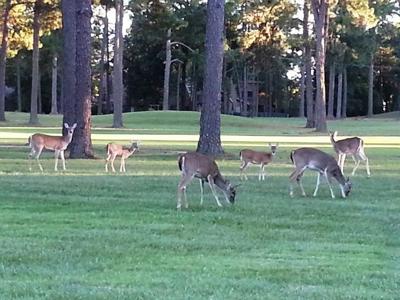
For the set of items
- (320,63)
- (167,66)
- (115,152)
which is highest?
(167,66)

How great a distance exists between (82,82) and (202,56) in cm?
5217

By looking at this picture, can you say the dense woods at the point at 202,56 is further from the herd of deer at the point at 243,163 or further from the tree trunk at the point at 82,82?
the herd of deer at the point at 243,163

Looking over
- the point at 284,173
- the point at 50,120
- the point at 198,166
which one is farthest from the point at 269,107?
the point at 198,166

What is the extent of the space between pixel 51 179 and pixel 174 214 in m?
5.80

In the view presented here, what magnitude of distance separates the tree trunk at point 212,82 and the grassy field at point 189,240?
6.30m

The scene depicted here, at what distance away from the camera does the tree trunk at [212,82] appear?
2630cm

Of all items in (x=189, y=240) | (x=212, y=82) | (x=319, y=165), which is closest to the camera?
(x=189, y=240)

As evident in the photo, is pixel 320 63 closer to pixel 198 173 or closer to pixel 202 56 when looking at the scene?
pixel 202 56

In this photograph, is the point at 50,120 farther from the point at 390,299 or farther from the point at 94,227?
the point at 390,299

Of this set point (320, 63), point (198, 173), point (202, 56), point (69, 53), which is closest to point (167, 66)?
point (202, 56)

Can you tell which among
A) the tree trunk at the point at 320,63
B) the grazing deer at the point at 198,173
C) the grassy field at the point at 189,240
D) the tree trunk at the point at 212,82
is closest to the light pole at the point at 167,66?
the tree trunk at the point at 320,63

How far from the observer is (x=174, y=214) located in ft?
44.9

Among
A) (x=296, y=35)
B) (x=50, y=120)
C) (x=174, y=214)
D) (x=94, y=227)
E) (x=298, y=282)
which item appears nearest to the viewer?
(x=298, y=282)

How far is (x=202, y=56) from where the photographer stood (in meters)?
77.4
